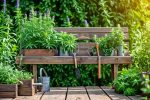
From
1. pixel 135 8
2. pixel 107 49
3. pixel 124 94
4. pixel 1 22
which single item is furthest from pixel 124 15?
pixel 124 94

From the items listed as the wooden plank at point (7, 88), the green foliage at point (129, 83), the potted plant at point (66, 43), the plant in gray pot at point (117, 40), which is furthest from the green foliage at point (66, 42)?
the wooden plank at point (7, 88)

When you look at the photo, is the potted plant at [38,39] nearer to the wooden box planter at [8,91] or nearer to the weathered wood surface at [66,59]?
the weathered wood surface at [66,59]

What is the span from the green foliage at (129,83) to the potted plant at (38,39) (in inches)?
53.9

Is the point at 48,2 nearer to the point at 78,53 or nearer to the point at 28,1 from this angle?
the point at 28,1

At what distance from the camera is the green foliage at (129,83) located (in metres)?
4.46

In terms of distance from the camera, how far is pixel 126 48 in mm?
6418

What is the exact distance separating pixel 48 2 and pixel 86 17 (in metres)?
0.73

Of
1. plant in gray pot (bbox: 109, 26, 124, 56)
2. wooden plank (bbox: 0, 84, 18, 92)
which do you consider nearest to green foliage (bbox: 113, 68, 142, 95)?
plant in gray pot (bbox: 109, 26, 124, 56)

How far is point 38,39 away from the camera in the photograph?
5.79 m

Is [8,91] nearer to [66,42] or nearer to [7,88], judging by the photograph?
[7,88]

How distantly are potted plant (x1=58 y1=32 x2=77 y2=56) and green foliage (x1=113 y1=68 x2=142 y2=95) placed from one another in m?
1.27

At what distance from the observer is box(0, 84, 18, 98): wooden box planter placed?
4.30 meters

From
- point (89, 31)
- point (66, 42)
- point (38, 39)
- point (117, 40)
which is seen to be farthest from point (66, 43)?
point (89, 31)

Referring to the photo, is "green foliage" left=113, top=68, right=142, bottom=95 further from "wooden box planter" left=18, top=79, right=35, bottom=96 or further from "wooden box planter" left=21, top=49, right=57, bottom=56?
"wooden box planter" left=21, top=49, right=57, bottom=56
